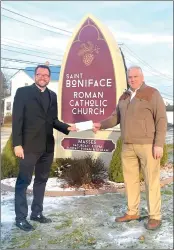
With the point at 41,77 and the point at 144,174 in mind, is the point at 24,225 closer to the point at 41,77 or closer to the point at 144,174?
the point at 144,174

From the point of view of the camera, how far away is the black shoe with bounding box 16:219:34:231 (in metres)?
3.82

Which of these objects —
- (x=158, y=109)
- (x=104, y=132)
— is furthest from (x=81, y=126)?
(x=104, y=132)

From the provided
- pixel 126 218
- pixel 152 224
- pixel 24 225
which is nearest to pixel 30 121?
pixel 24 225

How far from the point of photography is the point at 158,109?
381cm

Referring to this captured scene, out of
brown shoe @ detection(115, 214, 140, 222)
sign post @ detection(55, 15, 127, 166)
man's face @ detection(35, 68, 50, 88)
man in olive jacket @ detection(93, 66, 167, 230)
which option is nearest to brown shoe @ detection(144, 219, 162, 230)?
man in olive jacket @ detection(93, 66, 167, 230)

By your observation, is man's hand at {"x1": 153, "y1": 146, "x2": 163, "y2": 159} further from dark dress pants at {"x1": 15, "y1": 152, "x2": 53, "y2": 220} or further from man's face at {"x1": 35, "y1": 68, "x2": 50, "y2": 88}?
man's face at {"x1": 35, "y1": 68, "x2": 50, "y2": 88}

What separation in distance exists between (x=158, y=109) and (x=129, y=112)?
1.10 ft

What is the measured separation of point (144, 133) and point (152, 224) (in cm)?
105

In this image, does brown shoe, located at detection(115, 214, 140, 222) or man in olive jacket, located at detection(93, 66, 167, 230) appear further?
brown shoe, located at detection(115, 214, 140, 222)

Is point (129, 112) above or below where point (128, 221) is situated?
above

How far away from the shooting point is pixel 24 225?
3852mm

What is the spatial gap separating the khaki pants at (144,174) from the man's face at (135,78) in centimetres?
71

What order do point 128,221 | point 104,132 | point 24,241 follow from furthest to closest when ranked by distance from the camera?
point 104,132 < point 128,221 < point 24,241

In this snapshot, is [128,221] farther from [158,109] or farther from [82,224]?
[158,109]
